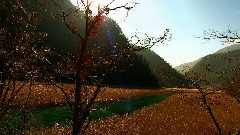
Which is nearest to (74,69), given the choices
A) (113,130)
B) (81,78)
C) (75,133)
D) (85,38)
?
(81,78)

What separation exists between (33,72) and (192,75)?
21.7 feet

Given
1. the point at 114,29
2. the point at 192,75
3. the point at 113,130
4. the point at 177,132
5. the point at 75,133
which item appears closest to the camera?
the point at 75,133

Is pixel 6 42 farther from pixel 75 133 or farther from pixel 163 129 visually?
pixel 163 129

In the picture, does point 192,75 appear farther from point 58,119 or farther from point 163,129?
point 58,119

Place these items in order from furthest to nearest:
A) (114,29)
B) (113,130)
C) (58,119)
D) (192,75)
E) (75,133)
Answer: (114,29)
(58,119)
(113,130)
(192,75)
(75,133)

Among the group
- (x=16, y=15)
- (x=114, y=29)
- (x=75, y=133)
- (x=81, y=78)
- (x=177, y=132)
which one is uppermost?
(x=114, y=29)

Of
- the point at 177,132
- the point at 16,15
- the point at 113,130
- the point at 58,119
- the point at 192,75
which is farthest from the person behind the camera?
the point at 58,119

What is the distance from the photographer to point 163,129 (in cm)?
3006

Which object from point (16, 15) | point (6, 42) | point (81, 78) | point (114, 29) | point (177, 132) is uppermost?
point (114, 29)

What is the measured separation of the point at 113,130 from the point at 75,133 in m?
21.3

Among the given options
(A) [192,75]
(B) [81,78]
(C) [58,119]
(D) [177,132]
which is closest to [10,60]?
(B) [81,78]

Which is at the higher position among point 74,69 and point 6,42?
point 6,42

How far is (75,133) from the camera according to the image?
18.8 feet

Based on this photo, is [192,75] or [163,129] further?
[163,129]
